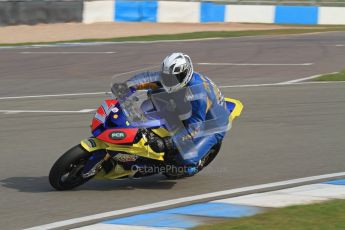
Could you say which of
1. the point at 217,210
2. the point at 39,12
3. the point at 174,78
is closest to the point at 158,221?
the point at 217,210

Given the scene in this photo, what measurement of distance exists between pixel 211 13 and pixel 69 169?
1074 inches

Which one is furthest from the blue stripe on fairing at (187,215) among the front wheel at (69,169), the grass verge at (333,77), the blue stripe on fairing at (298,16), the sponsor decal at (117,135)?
the blue stripe on fairing at (298,16)

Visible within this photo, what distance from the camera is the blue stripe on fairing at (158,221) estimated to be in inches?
257

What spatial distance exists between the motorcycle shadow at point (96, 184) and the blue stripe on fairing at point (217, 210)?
3.44 ft

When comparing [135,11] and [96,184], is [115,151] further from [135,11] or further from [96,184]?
[135,11]

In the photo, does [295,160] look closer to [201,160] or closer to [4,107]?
[201,160]

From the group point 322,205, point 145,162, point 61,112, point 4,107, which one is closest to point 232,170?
point 145,162

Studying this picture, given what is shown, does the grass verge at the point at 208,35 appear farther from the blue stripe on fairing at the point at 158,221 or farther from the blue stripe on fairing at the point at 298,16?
the blue stripe on fairing at the point at 158,221

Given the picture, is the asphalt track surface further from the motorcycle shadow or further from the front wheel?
the front wheel

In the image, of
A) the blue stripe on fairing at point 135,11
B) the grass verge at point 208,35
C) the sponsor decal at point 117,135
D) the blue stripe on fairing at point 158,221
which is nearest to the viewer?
the blue stripe on fairing at point 158,221

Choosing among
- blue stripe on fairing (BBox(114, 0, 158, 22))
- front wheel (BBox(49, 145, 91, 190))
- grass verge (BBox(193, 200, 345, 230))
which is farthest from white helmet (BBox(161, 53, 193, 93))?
blue stripe on fairing (BBox(114, 0, 158, 22))

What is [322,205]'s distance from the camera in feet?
23.2

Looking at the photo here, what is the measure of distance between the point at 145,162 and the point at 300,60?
1392 centimetres

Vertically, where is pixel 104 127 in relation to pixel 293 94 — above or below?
above
